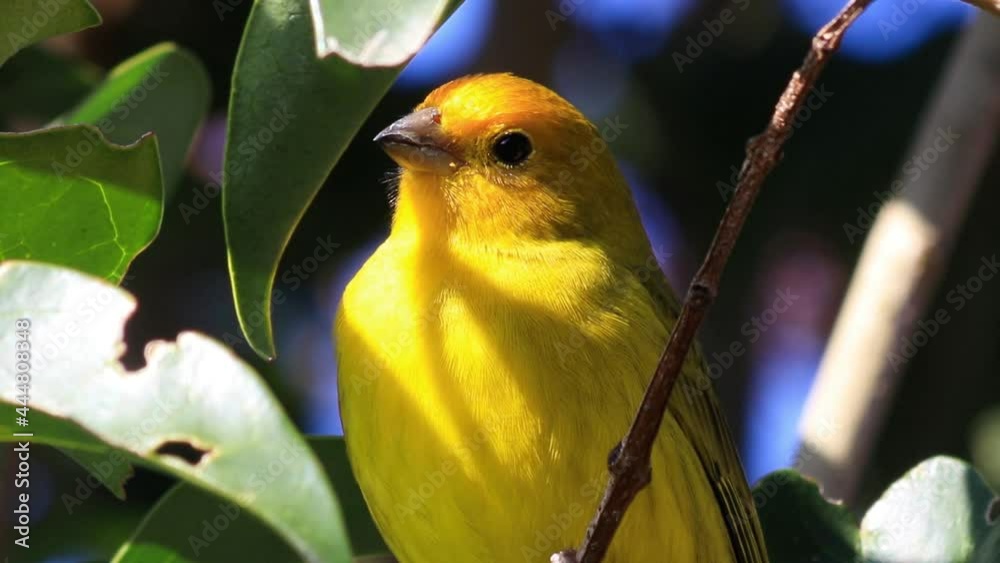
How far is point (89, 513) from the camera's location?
478 cm

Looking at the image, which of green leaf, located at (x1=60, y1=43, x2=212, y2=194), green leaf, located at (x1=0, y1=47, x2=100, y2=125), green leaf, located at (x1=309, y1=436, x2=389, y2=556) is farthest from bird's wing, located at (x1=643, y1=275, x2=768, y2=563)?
green leaf, located at (x1=0, y1=47, x2=100, y2=125)

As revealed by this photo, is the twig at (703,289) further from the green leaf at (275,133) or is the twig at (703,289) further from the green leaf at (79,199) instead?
the green leaf at (79,199)

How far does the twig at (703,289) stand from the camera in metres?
1.92

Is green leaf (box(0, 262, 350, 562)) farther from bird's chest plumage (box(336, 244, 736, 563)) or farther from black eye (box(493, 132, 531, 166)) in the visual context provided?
black eye (box(493, 132, 531, 166))

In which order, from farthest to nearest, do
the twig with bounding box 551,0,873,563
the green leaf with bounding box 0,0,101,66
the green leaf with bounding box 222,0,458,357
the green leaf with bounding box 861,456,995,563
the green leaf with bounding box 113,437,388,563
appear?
the green leaf with bounding box 861,456,995,563
the green leaf with bounding box 113,437,388,563
the green leaf with bounding box 0,0,101,66
the green leaf with bounding box 222,0,458,357
the twig with bounding box 551,0,873,563

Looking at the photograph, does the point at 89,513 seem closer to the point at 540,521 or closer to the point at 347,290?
the point at 347,290

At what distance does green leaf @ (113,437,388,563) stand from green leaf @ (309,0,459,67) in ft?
3.75

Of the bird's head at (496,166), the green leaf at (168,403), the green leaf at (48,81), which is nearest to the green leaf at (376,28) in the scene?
the green leaf at (168,403)

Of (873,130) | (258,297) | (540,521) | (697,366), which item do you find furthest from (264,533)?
(873,130)

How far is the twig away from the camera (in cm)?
192

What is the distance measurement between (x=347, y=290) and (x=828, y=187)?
2586mm

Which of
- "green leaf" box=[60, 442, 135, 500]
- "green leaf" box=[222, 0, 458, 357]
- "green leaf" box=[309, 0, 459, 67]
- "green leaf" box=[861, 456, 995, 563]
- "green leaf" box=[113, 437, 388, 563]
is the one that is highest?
"green leaf" box=[309, 0, 459, 67]

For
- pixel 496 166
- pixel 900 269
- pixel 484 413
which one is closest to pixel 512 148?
pixel 496 166

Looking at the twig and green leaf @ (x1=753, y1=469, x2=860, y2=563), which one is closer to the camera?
the twig
